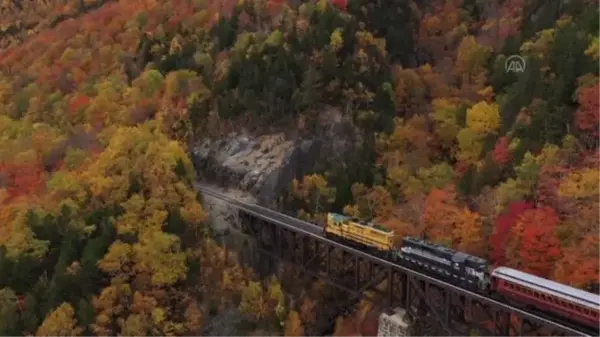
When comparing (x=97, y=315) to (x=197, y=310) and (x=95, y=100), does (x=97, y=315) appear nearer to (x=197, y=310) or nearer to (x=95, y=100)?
(x=197, y=310)

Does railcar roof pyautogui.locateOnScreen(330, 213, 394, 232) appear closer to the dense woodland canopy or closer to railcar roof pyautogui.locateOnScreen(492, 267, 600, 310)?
the dense woodland canopy

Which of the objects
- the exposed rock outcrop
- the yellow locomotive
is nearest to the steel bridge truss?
the yellow locomotive

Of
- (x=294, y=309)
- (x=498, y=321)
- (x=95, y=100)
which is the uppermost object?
(x=95, y=100)

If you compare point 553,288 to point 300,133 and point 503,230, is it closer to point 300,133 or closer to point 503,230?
point 503,230

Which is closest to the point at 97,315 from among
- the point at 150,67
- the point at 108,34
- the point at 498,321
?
the point at 498,321

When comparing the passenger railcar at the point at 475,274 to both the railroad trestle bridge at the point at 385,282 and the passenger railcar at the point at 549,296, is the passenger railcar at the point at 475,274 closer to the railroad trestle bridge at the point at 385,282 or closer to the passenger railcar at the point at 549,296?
the passenger railcar at the point at 549,296

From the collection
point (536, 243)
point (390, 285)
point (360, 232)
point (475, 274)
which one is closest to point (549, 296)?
point (475, 274)
